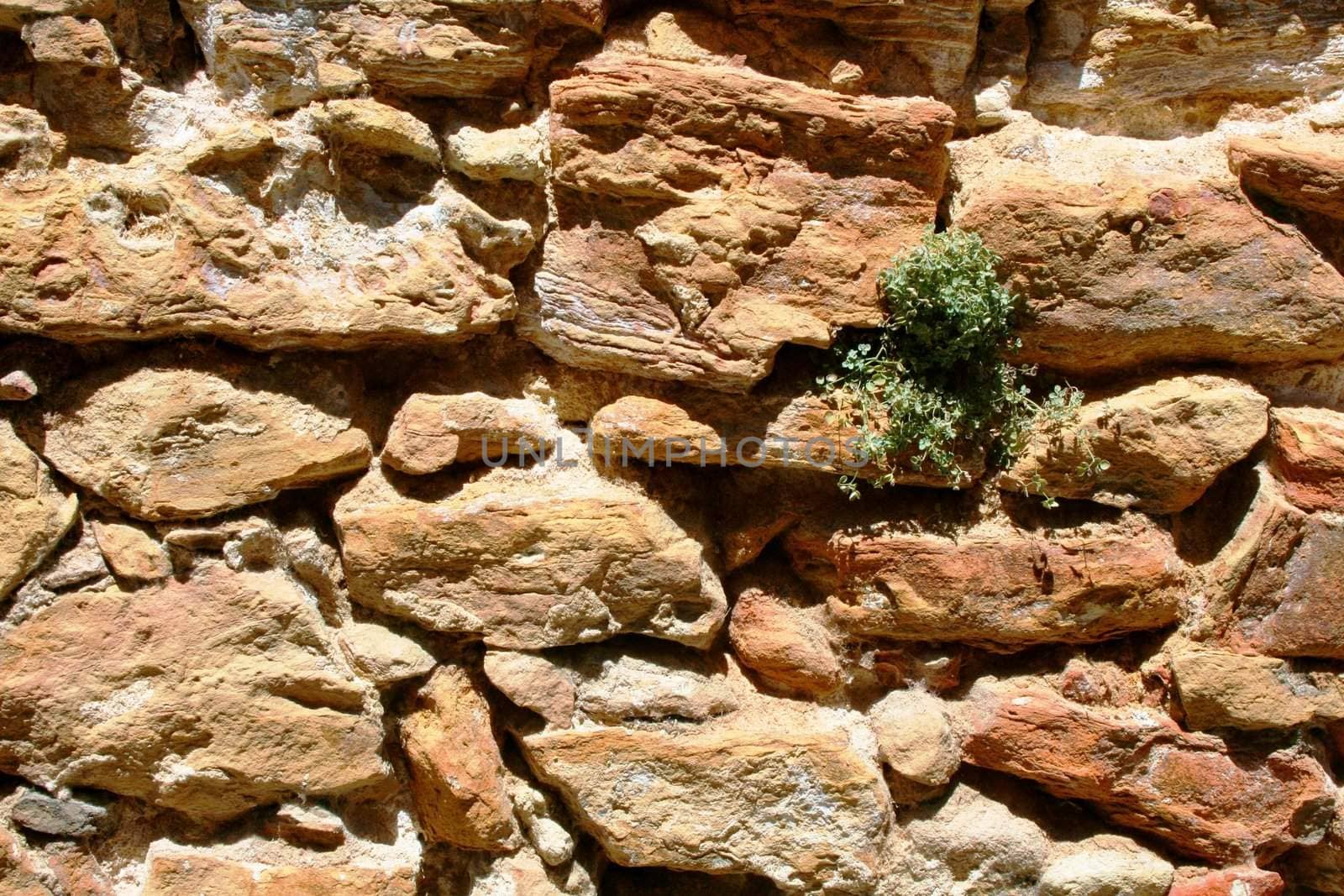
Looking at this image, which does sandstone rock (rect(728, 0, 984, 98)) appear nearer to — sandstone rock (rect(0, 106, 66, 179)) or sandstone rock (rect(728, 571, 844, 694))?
sandstone rock (rect(728, 571, 844, 694))

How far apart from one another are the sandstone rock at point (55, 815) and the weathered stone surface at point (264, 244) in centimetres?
119

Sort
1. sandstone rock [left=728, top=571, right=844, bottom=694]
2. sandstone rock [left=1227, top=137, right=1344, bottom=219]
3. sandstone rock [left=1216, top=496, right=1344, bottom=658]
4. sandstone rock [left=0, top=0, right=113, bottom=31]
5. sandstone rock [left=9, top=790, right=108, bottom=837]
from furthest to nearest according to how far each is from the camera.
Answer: sandstone rock [left=728, top=571, right=844, bottom=694], sandstone rock [left=1216, top=496, right=1344, bottom=658], sandstone rock [left=1227, top=137, right=1344, bottom=219], sandstone rock [left=9, top=790, right=108, bottom=837], sandstone rock [left=0, top=0, right=113, bottom=31]

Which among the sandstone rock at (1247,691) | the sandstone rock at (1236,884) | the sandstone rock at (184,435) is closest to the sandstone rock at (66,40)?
the sandstone rock at (184,435)

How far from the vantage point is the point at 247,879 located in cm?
288

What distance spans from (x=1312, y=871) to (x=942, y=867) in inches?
45.4

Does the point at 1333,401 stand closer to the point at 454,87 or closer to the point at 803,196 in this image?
the point at 803,196

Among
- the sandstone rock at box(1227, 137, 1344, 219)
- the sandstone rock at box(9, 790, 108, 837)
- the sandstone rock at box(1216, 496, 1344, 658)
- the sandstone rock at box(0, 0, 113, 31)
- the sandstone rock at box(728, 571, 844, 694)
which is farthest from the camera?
the sandstone rock at box(728, 571, 844, 694)

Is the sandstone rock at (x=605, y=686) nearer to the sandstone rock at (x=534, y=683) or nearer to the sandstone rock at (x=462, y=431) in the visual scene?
the sandstone rock at (x=534, y=683)

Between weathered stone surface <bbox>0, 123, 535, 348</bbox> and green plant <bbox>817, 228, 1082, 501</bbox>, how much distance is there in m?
1.00

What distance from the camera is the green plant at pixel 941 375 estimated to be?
9.45 ft

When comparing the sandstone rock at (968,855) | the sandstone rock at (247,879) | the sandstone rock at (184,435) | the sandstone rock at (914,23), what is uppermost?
the sandstone rock at (914,23)

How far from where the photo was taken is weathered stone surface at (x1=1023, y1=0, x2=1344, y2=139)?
303 centimetres

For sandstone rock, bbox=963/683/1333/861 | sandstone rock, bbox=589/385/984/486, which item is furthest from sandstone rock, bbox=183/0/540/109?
sandstone rock, bbox=963/683/1333/861

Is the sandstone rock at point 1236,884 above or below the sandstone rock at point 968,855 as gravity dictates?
above
